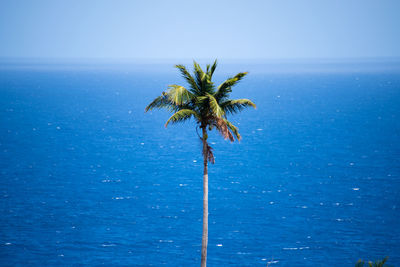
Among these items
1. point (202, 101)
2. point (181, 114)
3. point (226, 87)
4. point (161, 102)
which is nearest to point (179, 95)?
point (181, 114)

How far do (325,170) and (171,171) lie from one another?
24.9 m

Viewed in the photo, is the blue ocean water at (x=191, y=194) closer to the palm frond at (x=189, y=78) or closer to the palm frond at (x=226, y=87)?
the palm frond at (x=226, y=87)

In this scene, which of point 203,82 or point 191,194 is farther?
point 191,194

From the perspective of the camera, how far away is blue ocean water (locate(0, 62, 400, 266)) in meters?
47.8

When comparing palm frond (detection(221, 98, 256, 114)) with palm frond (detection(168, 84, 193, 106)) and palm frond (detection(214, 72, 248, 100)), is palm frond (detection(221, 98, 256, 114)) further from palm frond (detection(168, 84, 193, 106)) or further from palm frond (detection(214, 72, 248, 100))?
palm frond (detection(168, 84, 193, 106))

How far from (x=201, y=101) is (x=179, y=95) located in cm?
183

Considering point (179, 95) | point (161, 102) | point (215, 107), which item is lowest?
point (215, 107)

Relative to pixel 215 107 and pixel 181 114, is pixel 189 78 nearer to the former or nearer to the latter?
pixel 181 114

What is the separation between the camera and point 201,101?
27922 mm

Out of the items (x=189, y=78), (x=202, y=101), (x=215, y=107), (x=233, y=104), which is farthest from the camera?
(x=233, y=104)

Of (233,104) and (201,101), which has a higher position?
(201,101)

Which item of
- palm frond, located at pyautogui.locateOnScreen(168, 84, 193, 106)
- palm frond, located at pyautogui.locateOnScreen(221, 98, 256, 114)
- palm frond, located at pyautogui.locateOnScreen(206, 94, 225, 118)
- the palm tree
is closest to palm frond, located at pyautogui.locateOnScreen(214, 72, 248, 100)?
the palm tree

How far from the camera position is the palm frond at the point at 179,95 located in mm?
26578

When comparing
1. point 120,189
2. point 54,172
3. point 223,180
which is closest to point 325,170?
point 223,180
